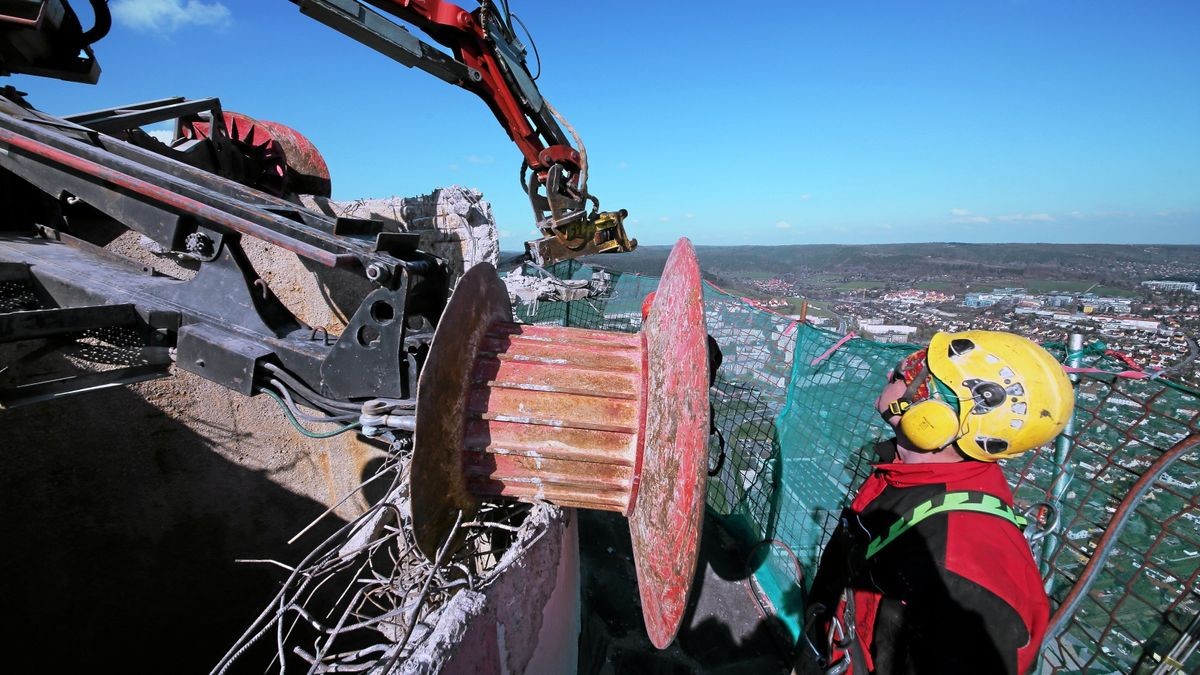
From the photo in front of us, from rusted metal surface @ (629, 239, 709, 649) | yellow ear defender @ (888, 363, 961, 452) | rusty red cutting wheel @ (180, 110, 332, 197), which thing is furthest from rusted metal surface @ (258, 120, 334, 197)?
yellow ear defender @ (888, 363, 961, 452)

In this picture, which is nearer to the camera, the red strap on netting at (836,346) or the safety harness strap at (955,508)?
the safety harness strap at (955,508)

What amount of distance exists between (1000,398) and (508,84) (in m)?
6.19

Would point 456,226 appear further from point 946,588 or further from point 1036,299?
point 1036,299

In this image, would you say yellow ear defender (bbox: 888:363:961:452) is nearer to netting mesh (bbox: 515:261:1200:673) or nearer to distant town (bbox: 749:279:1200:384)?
netting mesh (bbox: 515:261:1200:673)

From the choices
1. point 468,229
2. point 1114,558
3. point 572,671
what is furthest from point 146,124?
point 1114,558

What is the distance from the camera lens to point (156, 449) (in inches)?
167

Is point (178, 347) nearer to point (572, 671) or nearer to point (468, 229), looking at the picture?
point (572, 671)

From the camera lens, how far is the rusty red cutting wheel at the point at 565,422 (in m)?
1.83

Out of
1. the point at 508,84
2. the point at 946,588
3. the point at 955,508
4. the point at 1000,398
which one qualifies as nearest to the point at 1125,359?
the point at 1000,398

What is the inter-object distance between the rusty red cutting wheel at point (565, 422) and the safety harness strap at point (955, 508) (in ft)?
2.78

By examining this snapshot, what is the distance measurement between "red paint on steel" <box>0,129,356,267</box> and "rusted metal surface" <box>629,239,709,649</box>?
124cm

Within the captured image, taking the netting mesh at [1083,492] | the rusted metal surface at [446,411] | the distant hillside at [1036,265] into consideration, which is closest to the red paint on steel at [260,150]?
the rusted metal surface at [446,411]

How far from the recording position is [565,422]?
6.77ft

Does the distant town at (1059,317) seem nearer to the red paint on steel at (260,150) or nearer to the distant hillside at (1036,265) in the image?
the distant hillside at (1036,265)
